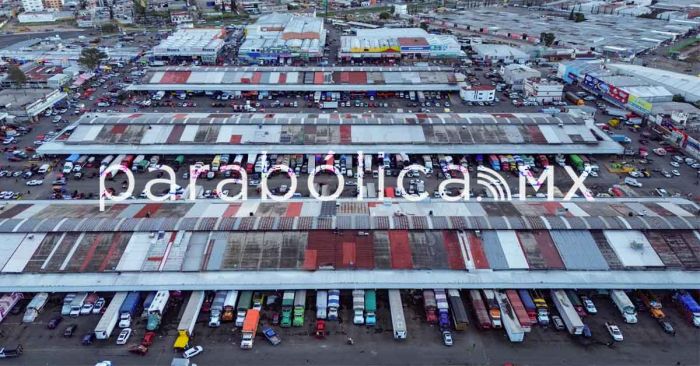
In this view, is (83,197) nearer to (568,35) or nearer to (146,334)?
(146,334)

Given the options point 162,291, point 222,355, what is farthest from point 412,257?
point 162,291

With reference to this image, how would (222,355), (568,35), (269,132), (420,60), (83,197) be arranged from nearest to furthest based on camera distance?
(222,355)
(83,197)
(269,132)
(420,60)
(568,35)

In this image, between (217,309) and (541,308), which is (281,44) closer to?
(217,309)

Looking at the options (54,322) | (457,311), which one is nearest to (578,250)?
(457,311)

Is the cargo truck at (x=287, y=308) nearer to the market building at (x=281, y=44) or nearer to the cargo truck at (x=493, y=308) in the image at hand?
the cargo truck at (x=493, y=308)

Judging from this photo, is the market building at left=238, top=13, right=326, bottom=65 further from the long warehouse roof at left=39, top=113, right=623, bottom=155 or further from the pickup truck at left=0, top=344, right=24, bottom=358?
the pickup truck at left=0, top=344, right=24, bottom=358

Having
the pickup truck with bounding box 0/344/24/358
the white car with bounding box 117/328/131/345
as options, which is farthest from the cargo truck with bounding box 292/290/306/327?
the pickup truck with bounding box 0/344/24/358
